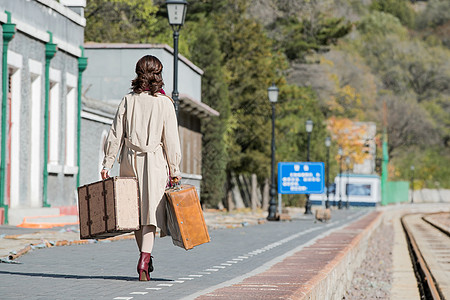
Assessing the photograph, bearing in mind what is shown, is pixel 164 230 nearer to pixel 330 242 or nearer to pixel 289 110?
pixel 330 242

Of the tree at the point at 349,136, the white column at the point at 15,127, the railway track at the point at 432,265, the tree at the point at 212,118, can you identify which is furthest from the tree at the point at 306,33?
the white column at the point at 15,127

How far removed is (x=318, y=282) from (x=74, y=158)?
1939 cm

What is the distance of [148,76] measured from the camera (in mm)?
9492

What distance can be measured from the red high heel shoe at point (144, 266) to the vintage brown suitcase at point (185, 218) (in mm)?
322

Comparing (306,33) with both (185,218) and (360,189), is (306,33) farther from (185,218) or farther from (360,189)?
(185,218)

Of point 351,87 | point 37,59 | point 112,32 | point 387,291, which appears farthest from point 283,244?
point 351,87

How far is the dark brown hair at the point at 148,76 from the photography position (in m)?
9.48

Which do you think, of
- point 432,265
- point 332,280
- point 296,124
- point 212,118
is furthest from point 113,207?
point 296,124

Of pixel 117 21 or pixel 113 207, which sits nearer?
pixel 113 207

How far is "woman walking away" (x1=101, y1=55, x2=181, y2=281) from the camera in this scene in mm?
9352

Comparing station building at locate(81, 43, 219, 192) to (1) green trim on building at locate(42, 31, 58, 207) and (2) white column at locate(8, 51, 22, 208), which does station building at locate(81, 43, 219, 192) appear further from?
(2) white column at locate(8, 51, 22, 208)

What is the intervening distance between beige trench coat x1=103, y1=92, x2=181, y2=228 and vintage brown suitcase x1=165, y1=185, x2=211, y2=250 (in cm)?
12

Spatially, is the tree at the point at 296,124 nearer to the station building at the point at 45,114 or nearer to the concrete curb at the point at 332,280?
the station building at the point at 45,114

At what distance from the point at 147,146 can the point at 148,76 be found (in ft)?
2.16
